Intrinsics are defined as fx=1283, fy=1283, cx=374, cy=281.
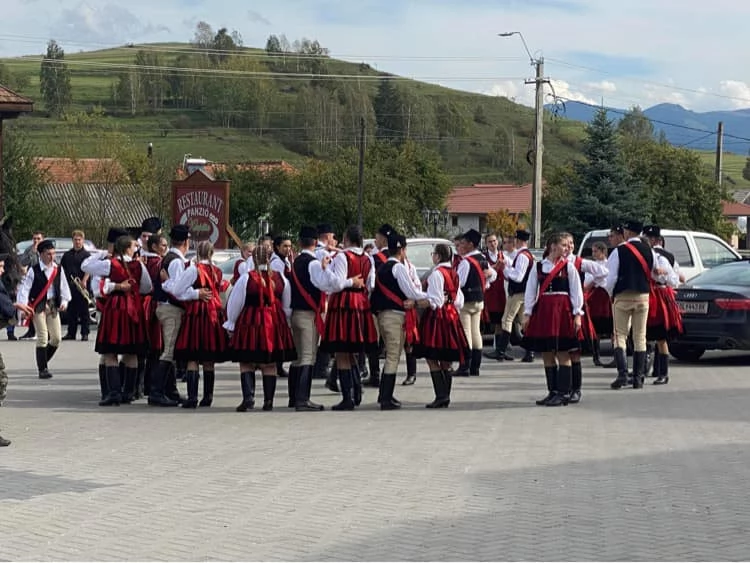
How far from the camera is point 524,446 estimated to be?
1119cm

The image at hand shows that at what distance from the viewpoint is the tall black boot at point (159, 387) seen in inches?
564

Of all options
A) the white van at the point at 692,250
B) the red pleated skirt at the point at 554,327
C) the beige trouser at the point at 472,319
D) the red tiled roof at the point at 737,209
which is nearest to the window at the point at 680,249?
the white van at the point at 692,250

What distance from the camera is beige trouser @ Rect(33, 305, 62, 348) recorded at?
1728cm

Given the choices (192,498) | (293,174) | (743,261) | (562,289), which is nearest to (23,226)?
(293,174)

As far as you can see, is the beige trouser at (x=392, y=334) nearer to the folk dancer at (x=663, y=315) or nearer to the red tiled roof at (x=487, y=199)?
the folk dancer at (x=663, y=315)

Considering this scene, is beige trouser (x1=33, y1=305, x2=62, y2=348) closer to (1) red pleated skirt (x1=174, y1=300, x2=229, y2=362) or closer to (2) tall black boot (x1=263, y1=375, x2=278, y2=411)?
(1) red pleated skirt (x1=174, y1=300, x2=229, y2=362)

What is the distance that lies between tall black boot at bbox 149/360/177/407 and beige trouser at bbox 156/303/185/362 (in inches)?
9.3

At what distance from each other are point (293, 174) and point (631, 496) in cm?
6670

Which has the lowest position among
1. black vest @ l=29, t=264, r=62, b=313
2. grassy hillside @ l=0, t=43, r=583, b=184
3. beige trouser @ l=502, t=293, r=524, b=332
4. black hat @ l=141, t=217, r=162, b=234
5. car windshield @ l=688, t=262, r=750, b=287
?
beige trouser @ l=502, t=293, r=524, b=332

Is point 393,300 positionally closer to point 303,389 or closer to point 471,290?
point 303,389

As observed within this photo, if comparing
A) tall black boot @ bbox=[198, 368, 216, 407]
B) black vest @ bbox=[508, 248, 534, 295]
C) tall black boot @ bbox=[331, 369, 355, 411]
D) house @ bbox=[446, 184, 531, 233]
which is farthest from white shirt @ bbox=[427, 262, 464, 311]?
house @ bbox=[446, 184, 531, 233]

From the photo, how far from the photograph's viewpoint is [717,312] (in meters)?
18.3

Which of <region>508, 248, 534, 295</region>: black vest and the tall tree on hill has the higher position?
the tall tree on hill

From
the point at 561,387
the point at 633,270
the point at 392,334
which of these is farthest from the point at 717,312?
the point at 392,334
